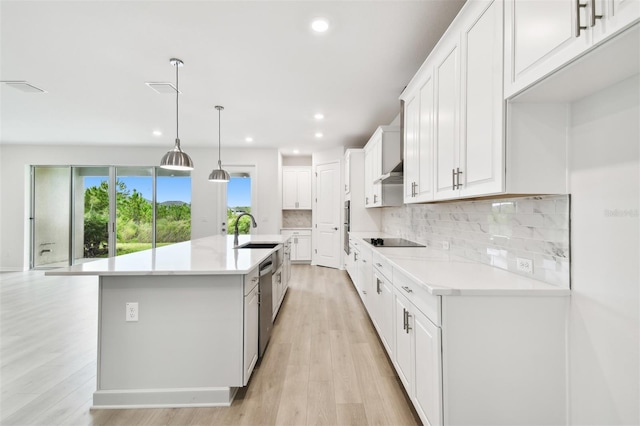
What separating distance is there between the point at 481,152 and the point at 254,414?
6.64 ft

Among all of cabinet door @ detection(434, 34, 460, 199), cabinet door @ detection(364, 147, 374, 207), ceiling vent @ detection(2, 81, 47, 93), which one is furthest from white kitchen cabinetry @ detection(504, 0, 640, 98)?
ceiling vent @ detection(2, 81, 47, 93)

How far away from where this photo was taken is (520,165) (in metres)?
1.26

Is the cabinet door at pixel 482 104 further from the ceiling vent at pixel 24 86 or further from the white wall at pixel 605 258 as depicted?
the ceiling vent at pixel 24 86

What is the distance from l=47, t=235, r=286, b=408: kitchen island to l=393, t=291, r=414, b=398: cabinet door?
3.39ft

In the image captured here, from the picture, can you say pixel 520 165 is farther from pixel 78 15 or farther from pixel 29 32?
pixel 29 32

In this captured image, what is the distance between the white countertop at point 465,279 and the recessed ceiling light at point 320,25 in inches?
75.4

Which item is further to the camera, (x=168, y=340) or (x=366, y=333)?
(x=366, y=333)

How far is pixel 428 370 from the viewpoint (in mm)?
1394

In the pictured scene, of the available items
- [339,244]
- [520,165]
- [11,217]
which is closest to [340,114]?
[339,244]

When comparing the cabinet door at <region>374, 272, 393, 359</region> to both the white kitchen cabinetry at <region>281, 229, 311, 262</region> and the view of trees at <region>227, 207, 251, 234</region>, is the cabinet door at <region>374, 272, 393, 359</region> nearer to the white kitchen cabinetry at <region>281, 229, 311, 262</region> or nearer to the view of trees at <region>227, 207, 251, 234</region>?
the white kitchen cabinetry at <region>281, 229, 311, 262</region>

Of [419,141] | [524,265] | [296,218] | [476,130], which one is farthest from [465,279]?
[296,218]

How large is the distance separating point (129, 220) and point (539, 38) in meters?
7.48

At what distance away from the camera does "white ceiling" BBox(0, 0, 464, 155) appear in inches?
82.0

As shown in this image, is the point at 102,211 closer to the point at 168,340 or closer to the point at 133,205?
the point at 133,205
